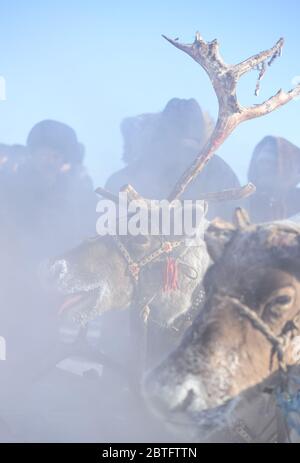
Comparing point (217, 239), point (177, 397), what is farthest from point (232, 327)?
point (217, 239)

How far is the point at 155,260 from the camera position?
572cm

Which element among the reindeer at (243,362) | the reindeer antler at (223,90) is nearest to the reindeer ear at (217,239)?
the reindeer at (243,362)

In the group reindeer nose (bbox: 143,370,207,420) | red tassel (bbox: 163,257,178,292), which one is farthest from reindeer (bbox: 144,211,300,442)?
red tassel (bbox: 163,257,178,292)

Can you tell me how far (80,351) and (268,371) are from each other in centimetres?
515

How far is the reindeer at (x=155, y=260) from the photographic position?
5457 millimetres

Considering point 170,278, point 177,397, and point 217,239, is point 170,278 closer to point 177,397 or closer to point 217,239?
point 217,239

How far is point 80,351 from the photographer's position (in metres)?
7.42

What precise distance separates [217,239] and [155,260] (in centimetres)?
230

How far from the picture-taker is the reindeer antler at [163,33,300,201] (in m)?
5.93

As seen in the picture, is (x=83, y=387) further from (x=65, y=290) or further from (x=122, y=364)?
(x=65, y=290)

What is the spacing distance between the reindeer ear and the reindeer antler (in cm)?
247

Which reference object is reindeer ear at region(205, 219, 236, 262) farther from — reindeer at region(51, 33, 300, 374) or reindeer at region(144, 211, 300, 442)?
reindeer at region(51, 33, 300, 374)

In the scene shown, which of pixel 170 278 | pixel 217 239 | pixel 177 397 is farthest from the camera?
pixel 170 278
